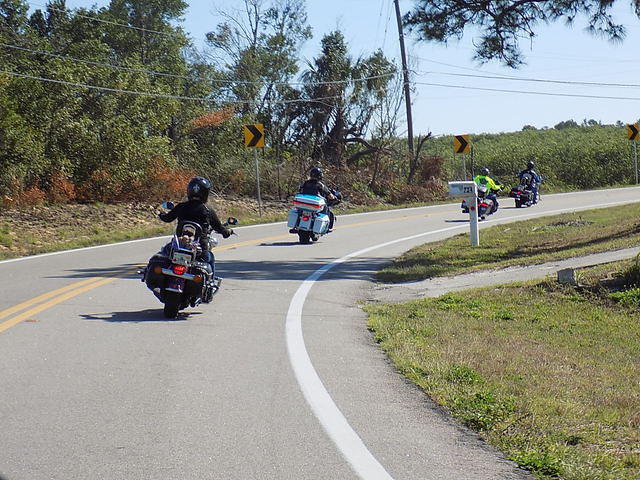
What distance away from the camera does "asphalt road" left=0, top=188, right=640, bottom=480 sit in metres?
5.30

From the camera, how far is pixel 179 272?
10633 mm

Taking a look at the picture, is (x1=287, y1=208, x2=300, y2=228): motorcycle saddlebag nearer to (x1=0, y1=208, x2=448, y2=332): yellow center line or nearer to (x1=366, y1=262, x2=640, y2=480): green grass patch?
(x1=0, y1=208, x2=448, y2=332): yellow center line

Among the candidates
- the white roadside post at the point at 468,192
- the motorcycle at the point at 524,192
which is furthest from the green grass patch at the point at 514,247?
the motorcycle at the point at 524,192

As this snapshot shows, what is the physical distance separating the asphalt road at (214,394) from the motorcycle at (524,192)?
1967cm

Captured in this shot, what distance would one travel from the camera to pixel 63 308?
11727 mm

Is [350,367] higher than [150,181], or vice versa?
[150,181]

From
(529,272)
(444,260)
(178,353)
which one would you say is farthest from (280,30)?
(178,353)

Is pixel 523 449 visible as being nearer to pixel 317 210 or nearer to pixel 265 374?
pixel 265 374

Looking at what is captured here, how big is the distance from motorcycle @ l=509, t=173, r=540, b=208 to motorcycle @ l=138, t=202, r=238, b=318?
917 inches

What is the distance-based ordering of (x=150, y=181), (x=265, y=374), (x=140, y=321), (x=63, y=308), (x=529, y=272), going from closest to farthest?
(x=265, y=374) < (x=140, y=321) < (x=63, y=308) < (x=529, y=272) < (x=150, y=181)

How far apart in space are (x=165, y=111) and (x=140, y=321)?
22.1 meters

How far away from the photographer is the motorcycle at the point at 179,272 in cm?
1063

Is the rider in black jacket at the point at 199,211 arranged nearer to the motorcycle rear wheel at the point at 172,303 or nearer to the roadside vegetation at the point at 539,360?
the motorcycle rear wheel at the point at 172,303

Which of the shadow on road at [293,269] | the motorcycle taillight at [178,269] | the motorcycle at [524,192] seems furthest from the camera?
the motorcycle at [524,192]
